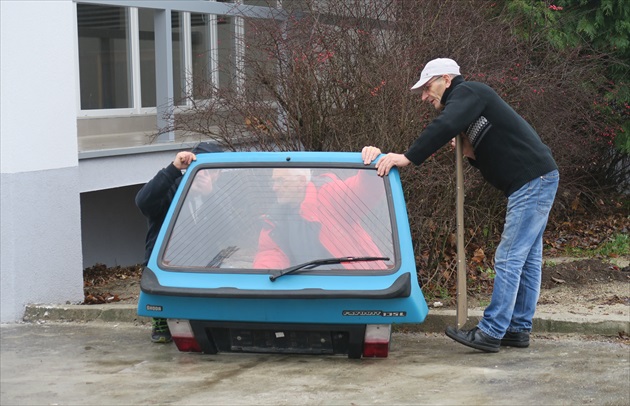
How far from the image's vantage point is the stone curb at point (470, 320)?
713 cm

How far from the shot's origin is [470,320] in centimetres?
749

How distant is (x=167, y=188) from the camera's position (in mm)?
6719

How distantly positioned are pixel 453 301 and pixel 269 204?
7.97ft

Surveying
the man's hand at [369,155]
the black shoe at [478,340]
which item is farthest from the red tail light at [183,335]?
the black shoe at [478,340]

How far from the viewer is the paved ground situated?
5.56m

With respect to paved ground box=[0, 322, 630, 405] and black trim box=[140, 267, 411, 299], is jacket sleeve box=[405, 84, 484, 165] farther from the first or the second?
paved ground box=[0, 322, 630, 405]

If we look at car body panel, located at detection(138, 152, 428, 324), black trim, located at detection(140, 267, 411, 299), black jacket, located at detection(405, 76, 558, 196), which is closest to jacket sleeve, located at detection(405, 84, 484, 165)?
black jacket, located at detection(405, 76, 558, 196)

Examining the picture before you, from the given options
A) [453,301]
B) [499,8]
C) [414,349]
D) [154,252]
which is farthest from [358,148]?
[499,8]

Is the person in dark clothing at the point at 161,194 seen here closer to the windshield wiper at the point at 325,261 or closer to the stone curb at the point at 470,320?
the stone curb at the point at 470,320

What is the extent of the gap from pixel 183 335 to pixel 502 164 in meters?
2.25

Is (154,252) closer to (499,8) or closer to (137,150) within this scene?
(137,150)

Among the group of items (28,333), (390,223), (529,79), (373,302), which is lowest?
(28,333)

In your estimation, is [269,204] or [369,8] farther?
[369,8]

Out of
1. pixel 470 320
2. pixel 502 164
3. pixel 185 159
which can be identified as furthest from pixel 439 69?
pixel 470 320
